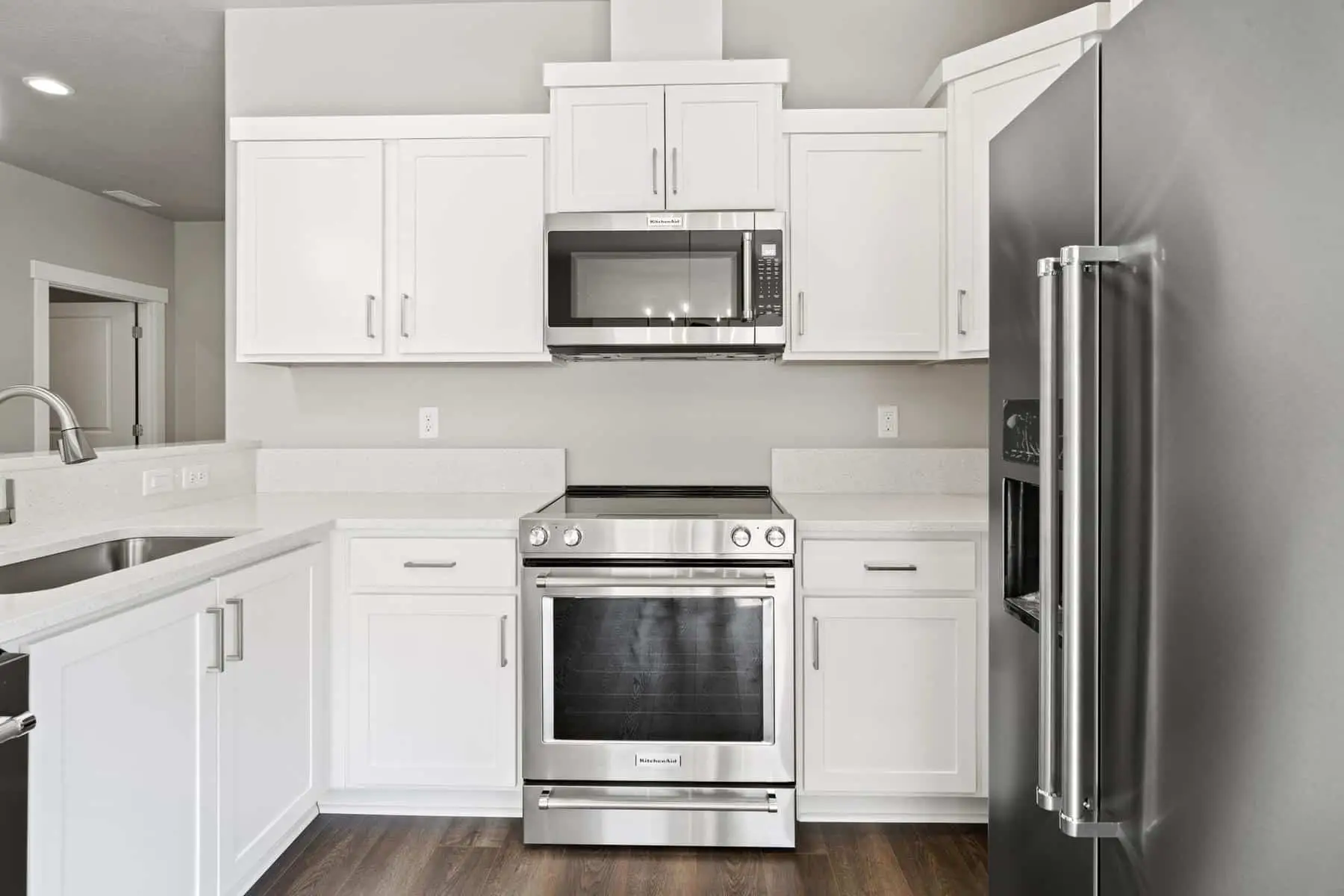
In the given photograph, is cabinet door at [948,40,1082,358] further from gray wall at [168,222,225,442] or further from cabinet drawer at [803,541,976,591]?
gray wall at [168,222,225,442]

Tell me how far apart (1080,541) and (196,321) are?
6554mm

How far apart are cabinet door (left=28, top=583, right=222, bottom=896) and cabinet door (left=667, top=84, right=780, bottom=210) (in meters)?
1.75

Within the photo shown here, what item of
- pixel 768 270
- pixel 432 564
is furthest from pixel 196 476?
pixel 768 270

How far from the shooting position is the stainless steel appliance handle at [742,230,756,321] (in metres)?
2.43

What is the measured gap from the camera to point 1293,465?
0.67 metres

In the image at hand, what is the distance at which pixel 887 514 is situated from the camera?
2295mm

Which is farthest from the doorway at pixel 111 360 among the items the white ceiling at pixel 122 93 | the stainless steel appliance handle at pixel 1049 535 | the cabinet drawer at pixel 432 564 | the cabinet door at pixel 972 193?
the stainless steel appliance handle at pixel 1049 535

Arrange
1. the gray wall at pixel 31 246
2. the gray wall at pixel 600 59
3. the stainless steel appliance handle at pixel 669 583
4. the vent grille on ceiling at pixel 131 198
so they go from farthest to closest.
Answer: the vent grille on ceiling at pixel 131 198 → the gray wall at pixel 31 246 → the gray wall at pixel 600 59 → the stainless steel appliance handle at pixel 669 583

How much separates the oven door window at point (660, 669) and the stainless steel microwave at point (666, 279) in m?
0.81

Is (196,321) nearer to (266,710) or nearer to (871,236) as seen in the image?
(266,710)

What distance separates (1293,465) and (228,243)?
3028mm

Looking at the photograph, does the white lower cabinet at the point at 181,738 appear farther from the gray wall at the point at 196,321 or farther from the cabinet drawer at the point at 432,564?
the gray wall at the point at 196,321

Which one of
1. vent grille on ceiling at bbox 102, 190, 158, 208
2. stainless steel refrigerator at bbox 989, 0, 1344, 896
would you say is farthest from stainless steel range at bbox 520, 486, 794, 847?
vent grille on ceiling at bbox 102, 190, 158, 208

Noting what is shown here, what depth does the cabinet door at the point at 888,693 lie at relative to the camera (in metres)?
2.21
